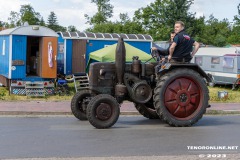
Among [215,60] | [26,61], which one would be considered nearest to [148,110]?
[26,61]

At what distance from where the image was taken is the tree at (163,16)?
5719 centimetres

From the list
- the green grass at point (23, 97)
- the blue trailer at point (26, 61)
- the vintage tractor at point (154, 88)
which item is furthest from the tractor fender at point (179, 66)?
the blue trailer at point (26, 61)

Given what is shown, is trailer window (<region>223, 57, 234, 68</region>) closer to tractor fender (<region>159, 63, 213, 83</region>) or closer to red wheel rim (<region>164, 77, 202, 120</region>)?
tractor fender (<region>159, 63, 213, 83</region>)

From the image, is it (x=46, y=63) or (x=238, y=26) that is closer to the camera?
(x=46, y=63)

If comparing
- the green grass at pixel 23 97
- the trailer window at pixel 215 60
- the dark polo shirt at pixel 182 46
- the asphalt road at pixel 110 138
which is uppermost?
the dark polo shirt at pixel 182 46

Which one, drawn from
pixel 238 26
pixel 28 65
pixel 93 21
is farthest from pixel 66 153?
pixel 93 21

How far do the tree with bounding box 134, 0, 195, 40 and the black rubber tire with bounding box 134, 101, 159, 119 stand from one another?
45.1m

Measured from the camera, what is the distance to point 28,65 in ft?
74.3

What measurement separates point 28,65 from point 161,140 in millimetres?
14719

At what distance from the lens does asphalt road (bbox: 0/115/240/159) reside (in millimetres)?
7859

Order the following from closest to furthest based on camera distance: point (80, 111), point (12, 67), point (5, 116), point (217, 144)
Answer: point (217, 144), point (80, 111), point (5, 116), point (12, 67)

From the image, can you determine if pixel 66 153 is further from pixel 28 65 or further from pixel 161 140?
pixel 28 65

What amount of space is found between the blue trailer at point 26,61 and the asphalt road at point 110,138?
844cm

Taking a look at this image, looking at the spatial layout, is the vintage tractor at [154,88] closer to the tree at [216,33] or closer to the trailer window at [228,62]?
the trailer window at [228,62]
